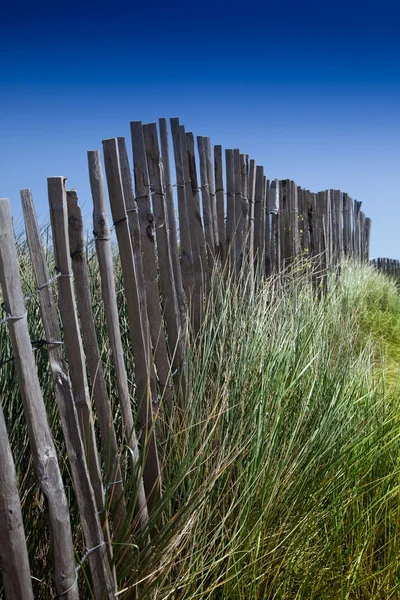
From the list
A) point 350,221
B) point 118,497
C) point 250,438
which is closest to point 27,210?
point 118,497

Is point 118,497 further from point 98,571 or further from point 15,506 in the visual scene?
point 15,506

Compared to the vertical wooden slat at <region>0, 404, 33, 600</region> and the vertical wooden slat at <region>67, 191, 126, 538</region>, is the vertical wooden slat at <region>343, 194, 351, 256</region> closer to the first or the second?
the vertical wooden slat at <region>67, 191, 126, 538</region>

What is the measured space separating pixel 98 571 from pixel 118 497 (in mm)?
238

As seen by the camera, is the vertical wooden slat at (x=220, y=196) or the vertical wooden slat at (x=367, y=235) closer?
the vertical wooden slat at (x=220, y=196)

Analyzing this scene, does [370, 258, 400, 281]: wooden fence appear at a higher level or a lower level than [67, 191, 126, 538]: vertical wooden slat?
lower

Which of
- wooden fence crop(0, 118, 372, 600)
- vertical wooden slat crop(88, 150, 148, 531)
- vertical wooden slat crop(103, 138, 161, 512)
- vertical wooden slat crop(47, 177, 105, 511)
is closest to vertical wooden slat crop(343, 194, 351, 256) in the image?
wooden fence crop(0, 118, 372, 600)

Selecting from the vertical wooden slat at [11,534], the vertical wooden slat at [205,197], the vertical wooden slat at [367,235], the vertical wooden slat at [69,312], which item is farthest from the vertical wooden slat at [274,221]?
the vertical wooden slat at [367,235]

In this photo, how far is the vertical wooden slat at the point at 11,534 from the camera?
58.4 inches

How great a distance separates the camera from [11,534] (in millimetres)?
1524

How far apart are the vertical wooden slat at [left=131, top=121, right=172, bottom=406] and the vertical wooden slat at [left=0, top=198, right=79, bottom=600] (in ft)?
3.00

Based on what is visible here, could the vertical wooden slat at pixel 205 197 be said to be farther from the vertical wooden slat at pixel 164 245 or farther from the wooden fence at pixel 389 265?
the wooden fence at pixel 389 265

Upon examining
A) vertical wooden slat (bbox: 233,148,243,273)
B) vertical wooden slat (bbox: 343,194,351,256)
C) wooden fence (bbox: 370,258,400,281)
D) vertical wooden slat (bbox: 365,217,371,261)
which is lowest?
wooden fence (bbox: 370,258,400,281)

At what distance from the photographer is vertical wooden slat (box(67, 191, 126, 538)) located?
1901 mm

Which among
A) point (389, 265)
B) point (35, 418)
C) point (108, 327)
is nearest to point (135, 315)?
point (108, 327)
